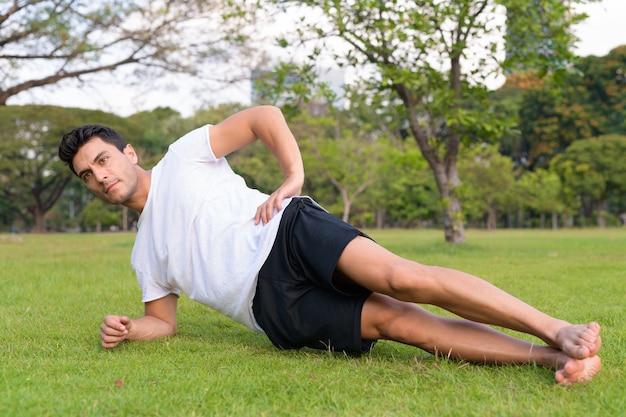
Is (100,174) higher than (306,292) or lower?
higher

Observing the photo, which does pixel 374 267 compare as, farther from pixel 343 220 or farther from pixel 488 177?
pixel 488 177

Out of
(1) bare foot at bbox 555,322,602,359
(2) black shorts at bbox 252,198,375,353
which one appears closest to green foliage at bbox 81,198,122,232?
(2) black shorts at bbox 252,198,375,353

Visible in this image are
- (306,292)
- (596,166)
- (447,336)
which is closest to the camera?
(447,336)

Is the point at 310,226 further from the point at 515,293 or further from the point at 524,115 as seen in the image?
the point at 524,115

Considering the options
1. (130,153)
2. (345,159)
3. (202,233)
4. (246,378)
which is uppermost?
(345,159)

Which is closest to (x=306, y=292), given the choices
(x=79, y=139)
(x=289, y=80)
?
(x=79, y=139)

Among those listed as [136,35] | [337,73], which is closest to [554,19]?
[337,73]

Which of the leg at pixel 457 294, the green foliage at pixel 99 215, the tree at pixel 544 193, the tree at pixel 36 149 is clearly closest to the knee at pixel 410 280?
the leg at pixel 457 294

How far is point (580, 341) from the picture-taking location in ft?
6.96

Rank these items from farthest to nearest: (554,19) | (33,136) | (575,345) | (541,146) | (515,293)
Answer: (541,146)
(33,136)
(554,19)
(515,293)
(575,345)

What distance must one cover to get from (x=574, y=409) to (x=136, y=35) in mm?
11506

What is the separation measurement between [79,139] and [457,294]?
1694 mm

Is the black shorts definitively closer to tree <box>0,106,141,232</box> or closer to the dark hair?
the dark hair

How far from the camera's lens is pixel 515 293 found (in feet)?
17.1
